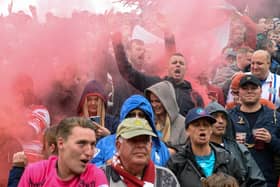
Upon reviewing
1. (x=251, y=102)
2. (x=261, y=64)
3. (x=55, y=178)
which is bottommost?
(x=55, y=178)

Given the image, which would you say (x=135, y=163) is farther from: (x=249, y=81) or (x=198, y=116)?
(x=249, y=81)

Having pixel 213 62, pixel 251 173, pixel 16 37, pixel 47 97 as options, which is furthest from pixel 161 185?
pixel 213 62

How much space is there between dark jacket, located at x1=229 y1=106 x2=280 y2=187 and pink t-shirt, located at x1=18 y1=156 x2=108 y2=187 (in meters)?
2.60

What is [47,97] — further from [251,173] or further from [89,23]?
[251,173]

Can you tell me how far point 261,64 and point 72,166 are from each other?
13.0ft

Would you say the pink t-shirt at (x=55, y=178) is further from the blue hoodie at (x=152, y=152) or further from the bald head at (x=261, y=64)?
the bald head at (x=261, y=64)

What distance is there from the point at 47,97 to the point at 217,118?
6.84 ft

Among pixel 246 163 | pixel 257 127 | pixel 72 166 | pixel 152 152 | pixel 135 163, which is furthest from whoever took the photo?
pixel 257 127

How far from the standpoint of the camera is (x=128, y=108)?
5.74 metres

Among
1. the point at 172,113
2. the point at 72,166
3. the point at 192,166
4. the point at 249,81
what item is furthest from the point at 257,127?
the point at 72,166

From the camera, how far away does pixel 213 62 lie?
8.70 m

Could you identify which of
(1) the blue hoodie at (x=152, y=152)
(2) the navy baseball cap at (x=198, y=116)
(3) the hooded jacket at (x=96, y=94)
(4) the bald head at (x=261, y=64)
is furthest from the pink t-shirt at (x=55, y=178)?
(4) the bald head at (x=261, y=64)

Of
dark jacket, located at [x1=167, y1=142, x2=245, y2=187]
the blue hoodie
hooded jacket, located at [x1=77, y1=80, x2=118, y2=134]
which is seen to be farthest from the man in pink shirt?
hooded jacket, located at [x1=77, y1=80, x2=118, y2=134]

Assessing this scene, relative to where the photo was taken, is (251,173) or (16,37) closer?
(251,173)
